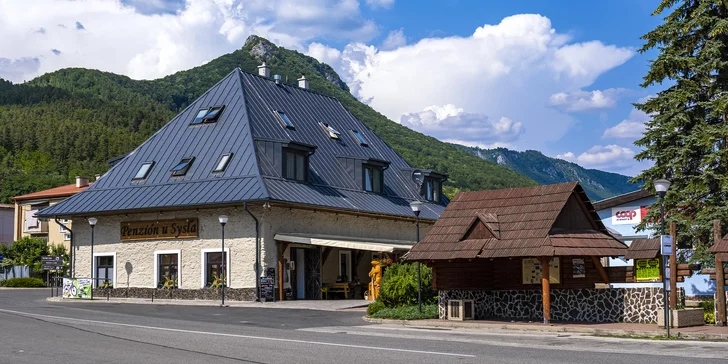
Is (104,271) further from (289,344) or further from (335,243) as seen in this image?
(289,344)

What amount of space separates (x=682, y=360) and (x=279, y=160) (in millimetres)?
25837

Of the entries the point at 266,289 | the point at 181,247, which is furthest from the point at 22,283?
the point at 266,289

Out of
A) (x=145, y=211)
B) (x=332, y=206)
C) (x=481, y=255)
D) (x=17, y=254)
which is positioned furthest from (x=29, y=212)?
(x=481, y=255)

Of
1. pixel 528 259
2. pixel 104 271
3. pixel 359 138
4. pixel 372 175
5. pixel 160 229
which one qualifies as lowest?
pixel 104 271

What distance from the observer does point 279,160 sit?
3834 centimetres

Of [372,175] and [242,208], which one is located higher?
[372,175]

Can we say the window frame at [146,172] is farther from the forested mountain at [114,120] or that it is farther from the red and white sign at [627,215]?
the forested mountain at [114,120]

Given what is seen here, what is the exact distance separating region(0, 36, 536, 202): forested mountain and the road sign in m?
68.6

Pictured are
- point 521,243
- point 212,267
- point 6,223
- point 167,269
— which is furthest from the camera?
point 6,223

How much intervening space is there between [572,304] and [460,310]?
3.21m

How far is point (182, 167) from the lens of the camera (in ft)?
130

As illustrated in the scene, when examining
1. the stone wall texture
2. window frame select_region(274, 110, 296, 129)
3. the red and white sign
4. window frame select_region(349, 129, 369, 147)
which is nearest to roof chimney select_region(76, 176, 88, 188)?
window frame select_region(349, 129, 369, 147)

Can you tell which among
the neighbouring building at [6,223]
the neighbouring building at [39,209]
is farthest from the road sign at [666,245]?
the neighbouring building at [6,223]

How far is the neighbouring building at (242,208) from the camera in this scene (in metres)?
35.9
